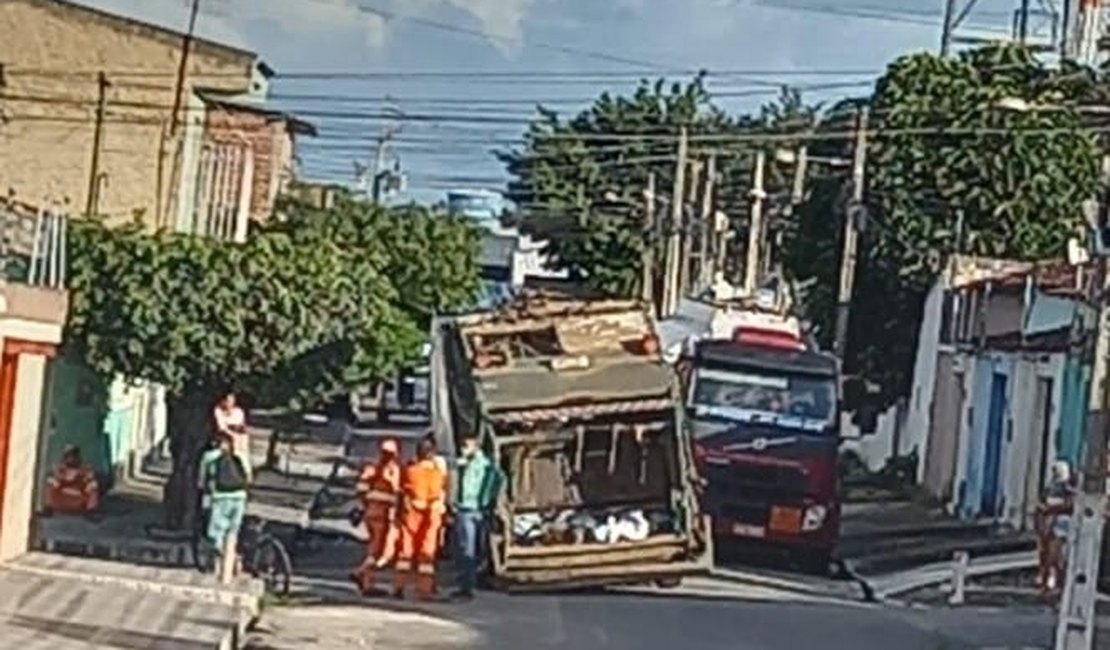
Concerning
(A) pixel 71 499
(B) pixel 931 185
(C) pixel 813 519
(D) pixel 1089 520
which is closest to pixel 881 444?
(B) pixel 931 185

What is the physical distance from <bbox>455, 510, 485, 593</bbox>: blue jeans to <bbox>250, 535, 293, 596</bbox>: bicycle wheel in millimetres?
1783

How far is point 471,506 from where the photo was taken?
94.8 feet

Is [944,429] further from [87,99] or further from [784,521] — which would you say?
[87,99]

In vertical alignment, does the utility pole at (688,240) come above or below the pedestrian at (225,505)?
above

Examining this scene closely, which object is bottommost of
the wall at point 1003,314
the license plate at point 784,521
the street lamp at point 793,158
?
the license plate at point 784,521

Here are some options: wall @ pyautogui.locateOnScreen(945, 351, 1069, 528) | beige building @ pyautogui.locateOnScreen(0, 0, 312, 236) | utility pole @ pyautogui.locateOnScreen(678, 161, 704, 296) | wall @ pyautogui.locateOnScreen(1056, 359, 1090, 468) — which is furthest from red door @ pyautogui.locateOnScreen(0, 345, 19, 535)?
utility pole @ pyautogui.locateOnScreen(678, 161, 704, 296)

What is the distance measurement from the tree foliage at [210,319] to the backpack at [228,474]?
7991mm

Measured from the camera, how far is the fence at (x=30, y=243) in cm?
2817

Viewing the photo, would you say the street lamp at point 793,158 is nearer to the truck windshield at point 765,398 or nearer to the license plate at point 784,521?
the truck windshield at point 765,398

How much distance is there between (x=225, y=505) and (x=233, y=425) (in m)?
3.84

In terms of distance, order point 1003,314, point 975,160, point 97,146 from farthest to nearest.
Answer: point 975,160
point 97,146
point 1003,314

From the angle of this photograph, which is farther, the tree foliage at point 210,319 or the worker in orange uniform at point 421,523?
the tree foliage at point 210,319

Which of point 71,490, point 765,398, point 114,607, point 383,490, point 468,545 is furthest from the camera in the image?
point 71,490

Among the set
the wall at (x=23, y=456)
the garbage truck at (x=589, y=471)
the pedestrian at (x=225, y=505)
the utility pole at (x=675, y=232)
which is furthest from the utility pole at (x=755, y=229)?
the pedestrian at (x=225, y=505)
